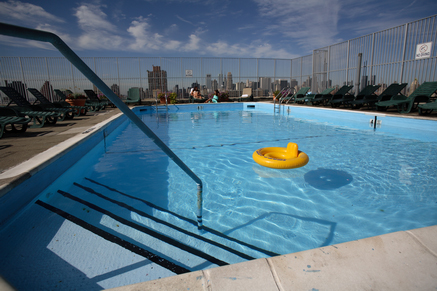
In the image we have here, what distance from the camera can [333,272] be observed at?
910mm

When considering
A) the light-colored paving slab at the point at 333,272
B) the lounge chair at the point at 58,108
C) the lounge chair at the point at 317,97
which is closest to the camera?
the light-colored paving slab at the point at 333,272

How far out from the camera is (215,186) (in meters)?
3.16

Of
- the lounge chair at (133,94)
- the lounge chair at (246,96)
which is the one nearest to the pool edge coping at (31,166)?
the lounge chair at (133,94)

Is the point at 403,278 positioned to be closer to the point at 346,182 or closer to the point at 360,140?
the point at 346,182

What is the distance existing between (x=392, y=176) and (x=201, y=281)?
368 centimetres

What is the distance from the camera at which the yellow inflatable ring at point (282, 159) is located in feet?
10.2

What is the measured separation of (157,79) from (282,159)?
624 inches

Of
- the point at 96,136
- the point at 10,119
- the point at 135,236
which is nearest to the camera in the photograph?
the point at 135,236

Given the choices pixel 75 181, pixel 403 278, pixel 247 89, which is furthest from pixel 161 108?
pixel 403 278

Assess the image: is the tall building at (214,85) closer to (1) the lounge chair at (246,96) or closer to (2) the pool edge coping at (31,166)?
(1) the lounge chair at (246,96)

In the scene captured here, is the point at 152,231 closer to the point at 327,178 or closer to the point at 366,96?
the point at 327,178

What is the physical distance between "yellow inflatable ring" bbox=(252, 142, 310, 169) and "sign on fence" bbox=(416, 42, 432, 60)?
943 centimetres

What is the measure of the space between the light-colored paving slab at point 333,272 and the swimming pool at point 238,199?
77 cm

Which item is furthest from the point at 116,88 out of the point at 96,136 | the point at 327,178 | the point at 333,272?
the point at 333,272
